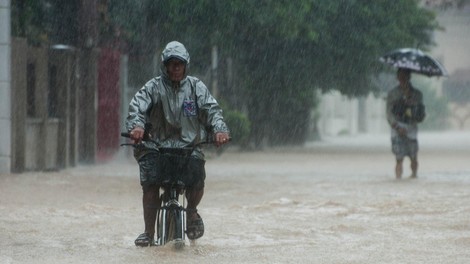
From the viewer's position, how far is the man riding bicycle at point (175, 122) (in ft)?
Answer: 29.0

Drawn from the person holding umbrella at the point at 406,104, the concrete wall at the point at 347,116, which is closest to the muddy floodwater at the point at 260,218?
the person holding umbrella at the point at 406,104

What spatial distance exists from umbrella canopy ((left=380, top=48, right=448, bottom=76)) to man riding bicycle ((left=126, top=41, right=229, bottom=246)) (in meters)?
9.63

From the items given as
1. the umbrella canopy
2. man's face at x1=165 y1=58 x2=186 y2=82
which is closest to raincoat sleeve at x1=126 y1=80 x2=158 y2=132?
man's face at x1=165 y1=58 x2=186 y2=82

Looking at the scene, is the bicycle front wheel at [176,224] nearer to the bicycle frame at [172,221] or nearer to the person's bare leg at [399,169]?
the bicycle frame at [172,221]

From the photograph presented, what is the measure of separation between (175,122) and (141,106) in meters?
0.25

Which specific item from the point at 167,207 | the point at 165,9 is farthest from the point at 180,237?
the point at 165,9

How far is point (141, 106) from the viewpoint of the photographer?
8820 millimetres

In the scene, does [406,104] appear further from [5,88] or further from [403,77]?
[5,88]

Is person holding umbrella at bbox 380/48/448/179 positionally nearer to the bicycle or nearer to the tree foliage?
the tree foliage

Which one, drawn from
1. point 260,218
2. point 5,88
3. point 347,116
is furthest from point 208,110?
point 347,116

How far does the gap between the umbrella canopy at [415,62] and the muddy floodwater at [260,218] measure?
1.54 meters

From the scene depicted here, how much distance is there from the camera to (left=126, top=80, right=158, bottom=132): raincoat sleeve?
859cm

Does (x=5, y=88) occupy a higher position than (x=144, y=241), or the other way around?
(x=5, y=88)

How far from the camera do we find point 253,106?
31.8m
